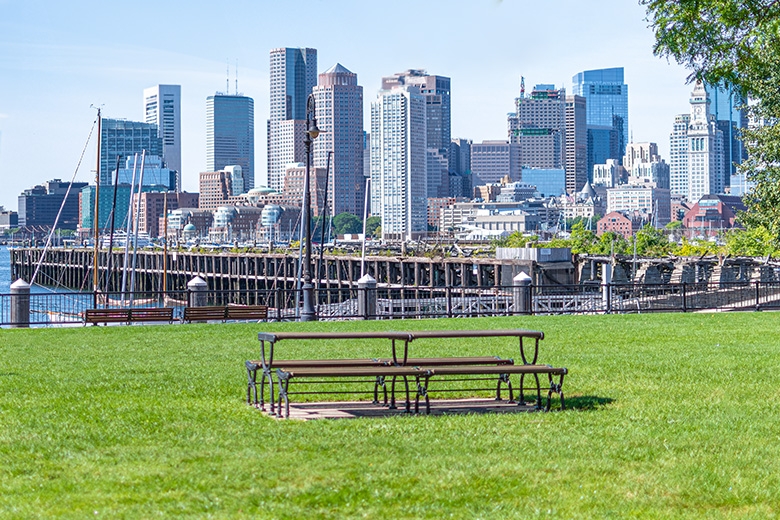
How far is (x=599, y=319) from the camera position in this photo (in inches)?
1139

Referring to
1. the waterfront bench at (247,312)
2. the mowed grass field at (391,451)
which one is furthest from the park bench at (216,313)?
the mowed grass field at (391,451)

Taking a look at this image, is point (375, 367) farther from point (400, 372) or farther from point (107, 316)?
point (107, 316)

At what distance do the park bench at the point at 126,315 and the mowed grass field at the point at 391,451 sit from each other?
46.3 feet

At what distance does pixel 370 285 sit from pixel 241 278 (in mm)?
91642

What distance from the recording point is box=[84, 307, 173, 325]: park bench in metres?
31.4

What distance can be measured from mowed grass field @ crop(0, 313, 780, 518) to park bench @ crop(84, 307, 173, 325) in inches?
556

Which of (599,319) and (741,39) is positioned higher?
(741,39)

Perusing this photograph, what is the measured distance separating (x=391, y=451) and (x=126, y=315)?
75.6 feet

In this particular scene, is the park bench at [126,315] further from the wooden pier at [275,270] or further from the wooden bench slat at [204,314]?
the wooden pier at [275,270]

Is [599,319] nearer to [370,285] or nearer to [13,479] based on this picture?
[370,285]

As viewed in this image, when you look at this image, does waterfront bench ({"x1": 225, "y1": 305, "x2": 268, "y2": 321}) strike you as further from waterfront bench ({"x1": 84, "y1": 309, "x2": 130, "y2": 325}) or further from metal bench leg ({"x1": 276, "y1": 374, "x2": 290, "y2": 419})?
metal bench leg ({"x1": 276, "y1": 374, "x2": 290, "y2": 419})

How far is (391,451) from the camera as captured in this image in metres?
10.1

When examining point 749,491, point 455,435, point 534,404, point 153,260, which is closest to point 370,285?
point 534,404

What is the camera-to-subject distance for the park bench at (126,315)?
31359 mm
